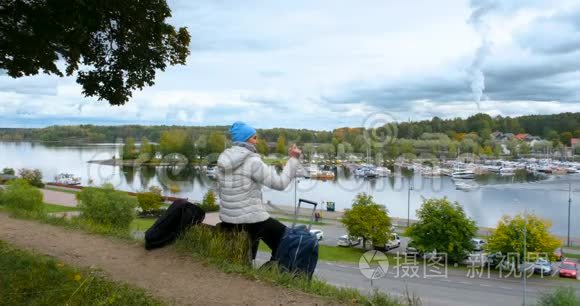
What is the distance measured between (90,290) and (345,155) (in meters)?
61.9

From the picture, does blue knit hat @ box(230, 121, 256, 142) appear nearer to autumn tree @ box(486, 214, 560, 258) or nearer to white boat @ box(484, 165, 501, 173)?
autumn tree @ box(486, 214, 560, 258)

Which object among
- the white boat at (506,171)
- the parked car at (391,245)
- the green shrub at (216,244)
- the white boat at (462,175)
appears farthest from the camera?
the white boat at (506,171)

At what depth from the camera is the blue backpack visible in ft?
11.2

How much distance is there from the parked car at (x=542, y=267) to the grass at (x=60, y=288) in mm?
15954

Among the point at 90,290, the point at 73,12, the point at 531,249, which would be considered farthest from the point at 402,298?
the point at 531,249

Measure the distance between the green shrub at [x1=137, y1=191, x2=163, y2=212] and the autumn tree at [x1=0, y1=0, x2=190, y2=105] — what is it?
22.4m

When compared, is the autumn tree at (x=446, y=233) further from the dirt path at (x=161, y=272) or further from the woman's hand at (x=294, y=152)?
the woman's hand at (x=294, y=152)

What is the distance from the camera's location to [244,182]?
127 inches

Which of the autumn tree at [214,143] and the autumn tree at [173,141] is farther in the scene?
the autumn tree at [173,141]

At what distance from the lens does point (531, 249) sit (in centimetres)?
1655

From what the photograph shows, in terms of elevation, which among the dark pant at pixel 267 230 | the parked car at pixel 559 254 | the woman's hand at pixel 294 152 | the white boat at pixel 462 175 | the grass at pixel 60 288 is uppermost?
the woman's hand at pixel 294 152

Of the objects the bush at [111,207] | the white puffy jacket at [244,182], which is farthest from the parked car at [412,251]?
the white puffy jacket at [244,182]

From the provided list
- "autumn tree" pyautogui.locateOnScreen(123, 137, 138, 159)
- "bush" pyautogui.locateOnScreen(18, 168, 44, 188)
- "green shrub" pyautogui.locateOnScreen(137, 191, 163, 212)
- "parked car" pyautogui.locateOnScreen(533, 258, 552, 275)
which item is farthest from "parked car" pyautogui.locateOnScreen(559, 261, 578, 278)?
"autumn tree" pyautogui.locateOnScreen(123, 137, 138, 159)

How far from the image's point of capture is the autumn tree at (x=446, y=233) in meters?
17.8
